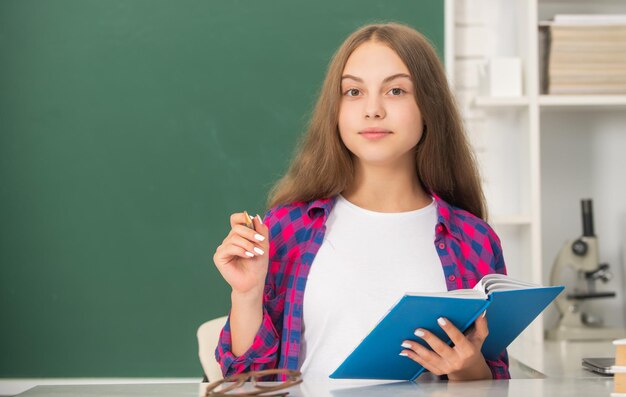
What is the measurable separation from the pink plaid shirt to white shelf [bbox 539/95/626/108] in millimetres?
1065

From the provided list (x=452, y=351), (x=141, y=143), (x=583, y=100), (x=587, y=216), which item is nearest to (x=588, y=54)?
(x=583, y=100)

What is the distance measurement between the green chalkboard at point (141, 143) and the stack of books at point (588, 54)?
1.43 feet

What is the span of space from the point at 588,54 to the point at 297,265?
1.51 metres

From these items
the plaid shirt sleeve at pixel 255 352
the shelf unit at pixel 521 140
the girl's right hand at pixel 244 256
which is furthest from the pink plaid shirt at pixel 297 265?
the shelf unit at pixel 521 140

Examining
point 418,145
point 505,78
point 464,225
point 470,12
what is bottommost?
point 464,225

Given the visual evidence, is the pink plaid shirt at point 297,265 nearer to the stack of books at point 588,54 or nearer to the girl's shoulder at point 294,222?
the girl's shoulder at point 294,222

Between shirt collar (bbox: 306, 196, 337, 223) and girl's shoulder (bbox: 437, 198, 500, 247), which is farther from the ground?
shirt collar (bbox: 306, 196, 337, 223)

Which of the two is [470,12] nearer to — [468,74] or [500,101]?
[468,74]

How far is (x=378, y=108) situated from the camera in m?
1.68

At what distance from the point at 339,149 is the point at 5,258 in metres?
1.68

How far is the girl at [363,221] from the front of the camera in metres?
1.66

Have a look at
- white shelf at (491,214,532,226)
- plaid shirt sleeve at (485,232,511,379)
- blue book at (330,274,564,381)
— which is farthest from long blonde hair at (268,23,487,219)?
white shelf at (491,214,532,226)

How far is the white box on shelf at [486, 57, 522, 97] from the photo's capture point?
9.28ft

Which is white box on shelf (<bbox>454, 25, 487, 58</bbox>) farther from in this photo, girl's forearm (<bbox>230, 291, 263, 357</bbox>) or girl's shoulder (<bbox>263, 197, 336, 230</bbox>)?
girl's forearm (<bbox>230, 291, 263, 357</bbox>)
